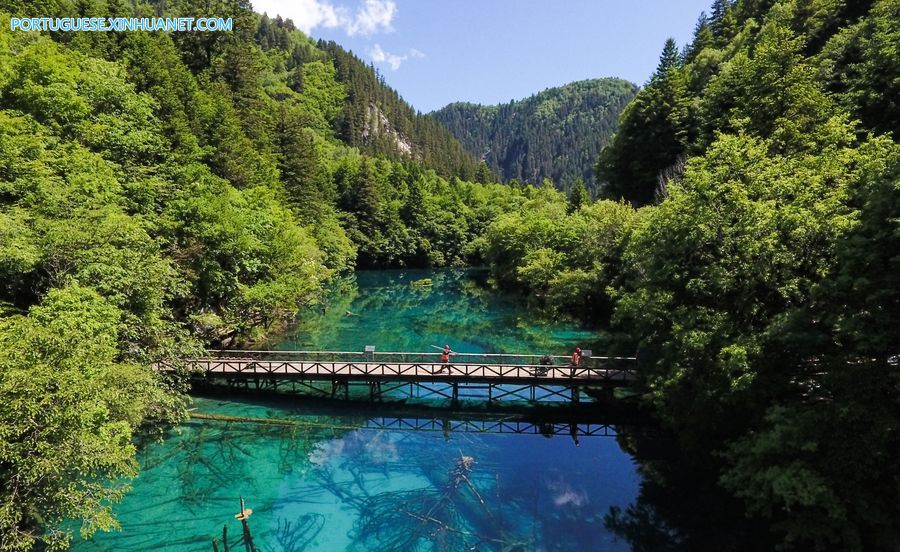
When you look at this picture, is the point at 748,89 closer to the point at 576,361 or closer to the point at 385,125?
the point at 576,361

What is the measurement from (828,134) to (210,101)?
39.2m

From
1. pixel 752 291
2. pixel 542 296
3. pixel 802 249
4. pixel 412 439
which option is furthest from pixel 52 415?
pixel 542 296

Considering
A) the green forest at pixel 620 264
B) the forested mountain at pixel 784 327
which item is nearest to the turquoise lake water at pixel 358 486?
the green forest at pixel 620 264

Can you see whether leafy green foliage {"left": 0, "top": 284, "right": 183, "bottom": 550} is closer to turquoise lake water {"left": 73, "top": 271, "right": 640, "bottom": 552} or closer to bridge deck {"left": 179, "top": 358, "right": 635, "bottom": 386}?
turquoise lake water {"left": 73, "top": 271, "right": 640, "bottom": 552}

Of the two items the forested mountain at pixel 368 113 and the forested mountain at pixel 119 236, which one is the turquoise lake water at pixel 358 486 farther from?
the forested mountain at pixel 368 113

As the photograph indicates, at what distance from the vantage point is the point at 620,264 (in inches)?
1283

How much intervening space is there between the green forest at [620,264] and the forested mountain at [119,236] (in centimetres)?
12

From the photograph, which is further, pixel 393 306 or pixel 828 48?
pixel 393 306

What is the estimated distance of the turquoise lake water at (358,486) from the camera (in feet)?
47.7

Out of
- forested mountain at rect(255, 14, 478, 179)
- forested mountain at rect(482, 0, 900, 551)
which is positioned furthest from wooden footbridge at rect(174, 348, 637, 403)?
forested mountain at rect(255, 14, 478, 179)

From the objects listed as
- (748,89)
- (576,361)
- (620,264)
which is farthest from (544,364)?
(748,89)

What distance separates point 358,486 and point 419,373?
770 centimetres

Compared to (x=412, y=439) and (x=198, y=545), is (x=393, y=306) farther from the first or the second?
(x=198, y=545)

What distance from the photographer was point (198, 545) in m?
14.0
